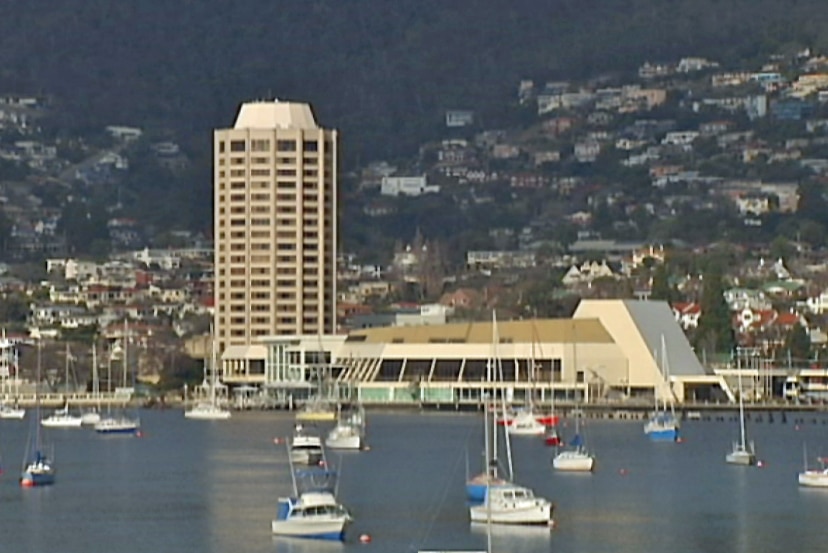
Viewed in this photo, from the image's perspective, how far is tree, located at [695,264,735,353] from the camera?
174 metres

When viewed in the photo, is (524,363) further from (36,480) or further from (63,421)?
(36,480)

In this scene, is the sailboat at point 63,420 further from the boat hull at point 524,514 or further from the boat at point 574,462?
the boat hull at point 524,514

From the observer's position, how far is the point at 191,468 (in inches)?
4279

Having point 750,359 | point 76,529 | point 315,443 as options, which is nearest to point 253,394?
point 750,359

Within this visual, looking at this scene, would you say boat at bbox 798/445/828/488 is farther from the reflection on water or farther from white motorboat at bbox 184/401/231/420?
white motorboat at bbox 184/401/231/420

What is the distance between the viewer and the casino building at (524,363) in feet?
526

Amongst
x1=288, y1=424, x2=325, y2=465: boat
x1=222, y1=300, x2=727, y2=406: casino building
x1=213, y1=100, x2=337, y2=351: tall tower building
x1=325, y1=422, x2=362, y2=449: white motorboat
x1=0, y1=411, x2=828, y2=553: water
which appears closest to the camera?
x1=0, y1=411, x2=828, y2=553: water

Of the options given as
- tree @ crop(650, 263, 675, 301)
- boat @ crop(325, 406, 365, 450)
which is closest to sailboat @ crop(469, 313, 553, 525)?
boat @ crop(325, 406, 365, 450)

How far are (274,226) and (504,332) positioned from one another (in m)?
27.3

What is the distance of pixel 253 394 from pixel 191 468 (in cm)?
6170

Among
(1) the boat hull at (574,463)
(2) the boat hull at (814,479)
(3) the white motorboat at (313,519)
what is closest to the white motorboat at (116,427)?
(1) the boat hull at (574,463)

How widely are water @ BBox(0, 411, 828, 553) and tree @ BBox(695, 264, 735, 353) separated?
35508mm

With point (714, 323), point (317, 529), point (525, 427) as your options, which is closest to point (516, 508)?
point (317, 529)

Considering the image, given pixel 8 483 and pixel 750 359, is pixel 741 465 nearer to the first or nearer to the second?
pixel 8 483
